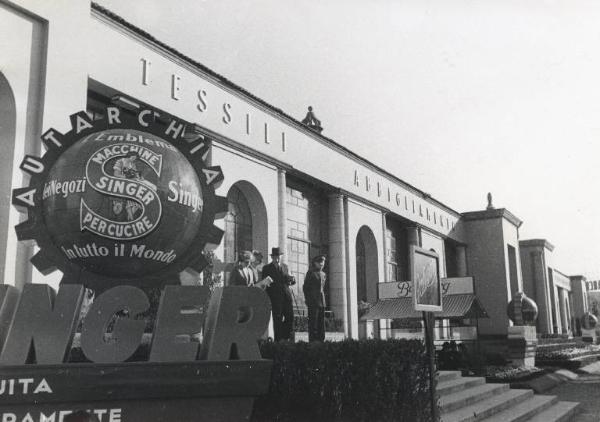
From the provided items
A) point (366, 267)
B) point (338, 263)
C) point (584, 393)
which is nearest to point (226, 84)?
point (338, 263)

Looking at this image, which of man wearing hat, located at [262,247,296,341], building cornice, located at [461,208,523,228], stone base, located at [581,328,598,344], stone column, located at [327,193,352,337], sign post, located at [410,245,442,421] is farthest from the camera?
stone base, located at [581,328,598,344]

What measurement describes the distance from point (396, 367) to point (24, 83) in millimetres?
8569

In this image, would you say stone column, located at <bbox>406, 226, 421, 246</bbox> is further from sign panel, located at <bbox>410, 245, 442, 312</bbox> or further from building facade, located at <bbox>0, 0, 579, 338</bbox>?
sign panel, located at <bbox>410, 245, 442, 312</bbox>

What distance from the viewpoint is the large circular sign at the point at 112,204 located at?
5.97 m

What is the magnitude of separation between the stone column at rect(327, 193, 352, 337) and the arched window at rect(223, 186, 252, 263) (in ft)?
17.0

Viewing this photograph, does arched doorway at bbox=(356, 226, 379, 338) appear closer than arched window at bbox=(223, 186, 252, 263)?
No

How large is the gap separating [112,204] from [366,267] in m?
19.7

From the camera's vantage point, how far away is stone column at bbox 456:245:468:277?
36.7 metres

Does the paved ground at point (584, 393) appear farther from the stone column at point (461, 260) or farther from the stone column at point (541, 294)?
the stone column at point (541, 294)

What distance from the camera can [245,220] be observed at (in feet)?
56.6

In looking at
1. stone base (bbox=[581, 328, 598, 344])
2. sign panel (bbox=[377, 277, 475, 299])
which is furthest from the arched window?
stone base (bbox=[581, 328, 598, 344])

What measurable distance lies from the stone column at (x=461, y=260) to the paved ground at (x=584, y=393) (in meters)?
13.5

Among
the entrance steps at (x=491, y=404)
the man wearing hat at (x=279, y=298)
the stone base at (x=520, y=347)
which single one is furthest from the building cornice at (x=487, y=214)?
the man wearing hat at (x=279, y=298)

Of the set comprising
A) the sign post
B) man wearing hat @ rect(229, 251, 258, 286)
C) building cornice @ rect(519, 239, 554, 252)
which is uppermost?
building cornice @ rect(519, 239, 554, 252)
